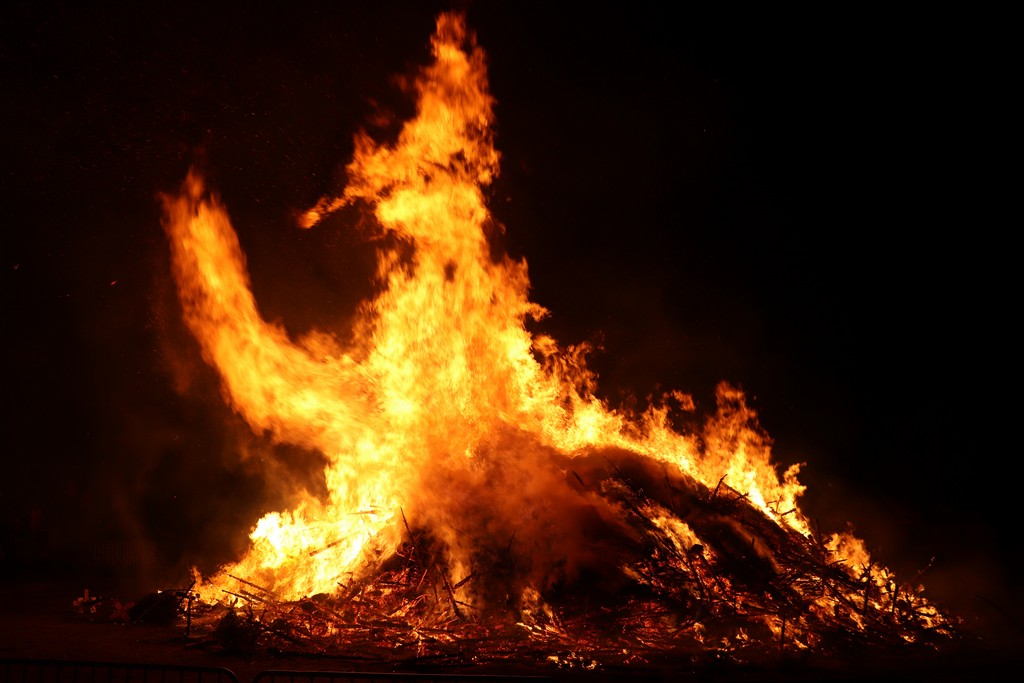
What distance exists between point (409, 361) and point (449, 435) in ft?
4.48

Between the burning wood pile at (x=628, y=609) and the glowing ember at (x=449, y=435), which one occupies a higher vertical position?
the glowing ember at (x=449, y=435)

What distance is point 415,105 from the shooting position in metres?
10.1

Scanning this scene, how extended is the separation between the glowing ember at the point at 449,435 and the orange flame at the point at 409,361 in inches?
1.2

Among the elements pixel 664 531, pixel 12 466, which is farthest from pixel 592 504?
pixel 12 466

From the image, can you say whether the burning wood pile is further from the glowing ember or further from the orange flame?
the orange flame

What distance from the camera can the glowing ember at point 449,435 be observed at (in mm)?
8805

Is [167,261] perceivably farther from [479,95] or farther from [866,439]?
[866,439]

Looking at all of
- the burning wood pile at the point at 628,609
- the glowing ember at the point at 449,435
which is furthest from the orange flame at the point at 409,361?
the burning wood pile at the point at 628,609

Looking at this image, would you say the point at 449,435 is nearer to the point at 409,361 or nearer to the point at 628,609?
the point at 409,361

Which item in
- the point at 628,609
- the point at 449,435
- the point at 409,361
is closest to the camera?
the point at 628,609

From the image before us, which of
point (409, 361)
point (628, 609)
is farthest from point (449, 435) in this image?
point (628, 609)

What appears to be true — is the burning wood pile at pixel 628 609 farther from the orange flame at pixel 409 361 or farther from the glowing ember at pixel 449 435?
the orange flame at pixel 409 361

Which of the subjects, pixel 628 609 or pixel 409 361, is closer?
pixel 628 609

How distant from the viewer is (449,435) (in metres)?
10.2
